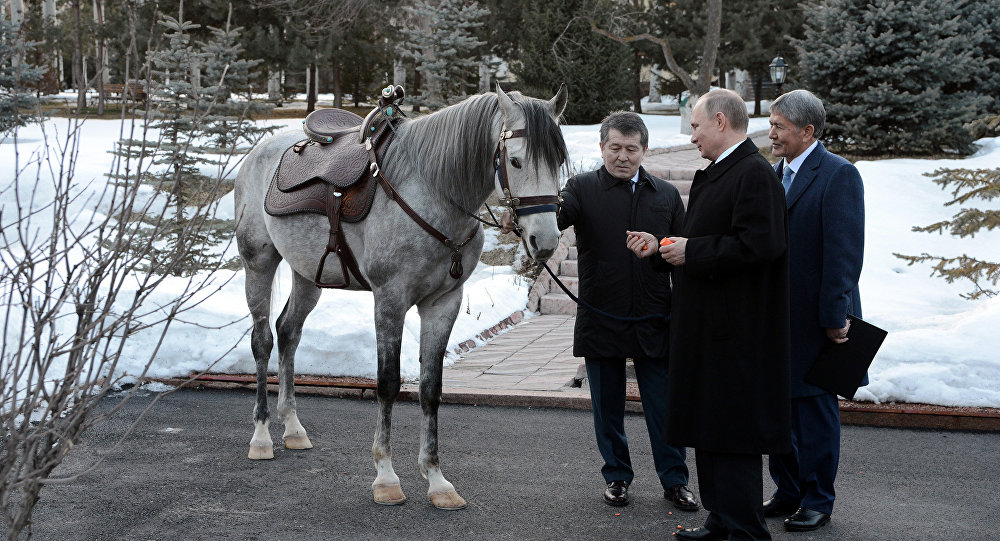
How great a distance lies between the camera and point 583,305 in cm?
461

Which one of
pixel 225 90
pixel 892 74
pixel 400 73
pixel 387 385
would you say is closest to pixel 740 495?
pixel 387 385

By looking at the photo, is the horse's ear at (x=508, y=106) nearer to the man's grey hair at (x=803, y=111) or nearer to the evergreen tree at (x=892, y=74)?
the man's grey hair at (x=803, y=111)

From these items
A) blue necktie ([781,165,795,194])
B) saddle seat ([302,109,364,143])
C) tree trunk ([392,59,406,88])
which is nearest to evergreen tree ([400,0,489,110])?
tree trunk ([392,59,406,88])

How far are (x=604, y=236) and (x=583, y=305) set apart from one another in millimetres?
380

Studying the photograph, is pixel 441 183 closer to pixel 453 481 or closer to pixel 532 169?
pixel 532 169

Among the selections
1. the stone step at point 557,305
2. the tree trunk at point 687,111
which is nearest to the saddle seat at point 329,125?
the stone step at point 557,305

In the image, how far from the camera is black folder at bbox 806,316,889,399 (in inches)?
162

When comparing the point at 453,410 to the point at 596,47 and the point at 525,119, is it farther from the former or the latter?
the point at 596,47

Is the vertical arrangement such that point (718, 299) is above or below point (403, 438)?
above

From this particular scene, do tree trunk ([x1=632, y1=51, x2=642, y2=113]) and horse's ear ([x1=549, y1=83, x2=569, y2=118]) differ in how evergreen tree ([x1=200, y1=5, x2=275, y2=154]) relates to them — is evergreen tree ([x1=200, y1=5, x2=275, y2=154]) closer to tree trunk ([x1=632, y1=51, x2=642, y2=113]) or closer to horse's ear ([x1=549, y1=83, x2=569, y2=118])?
horse's ear ([x1=549, y1=83, x2=569, y2=118])

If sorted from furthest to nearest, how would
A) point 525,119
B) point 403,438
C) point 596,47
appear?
point 596,47
point 403,438
point 525,119

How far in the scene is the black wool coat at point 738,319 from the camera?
3.50 m

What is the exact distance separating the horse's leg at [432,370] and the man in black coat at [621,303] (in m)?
0.74

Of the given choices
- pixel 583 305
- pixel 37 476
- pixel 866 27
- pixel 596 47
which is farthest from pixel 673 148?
pixel 37 476
